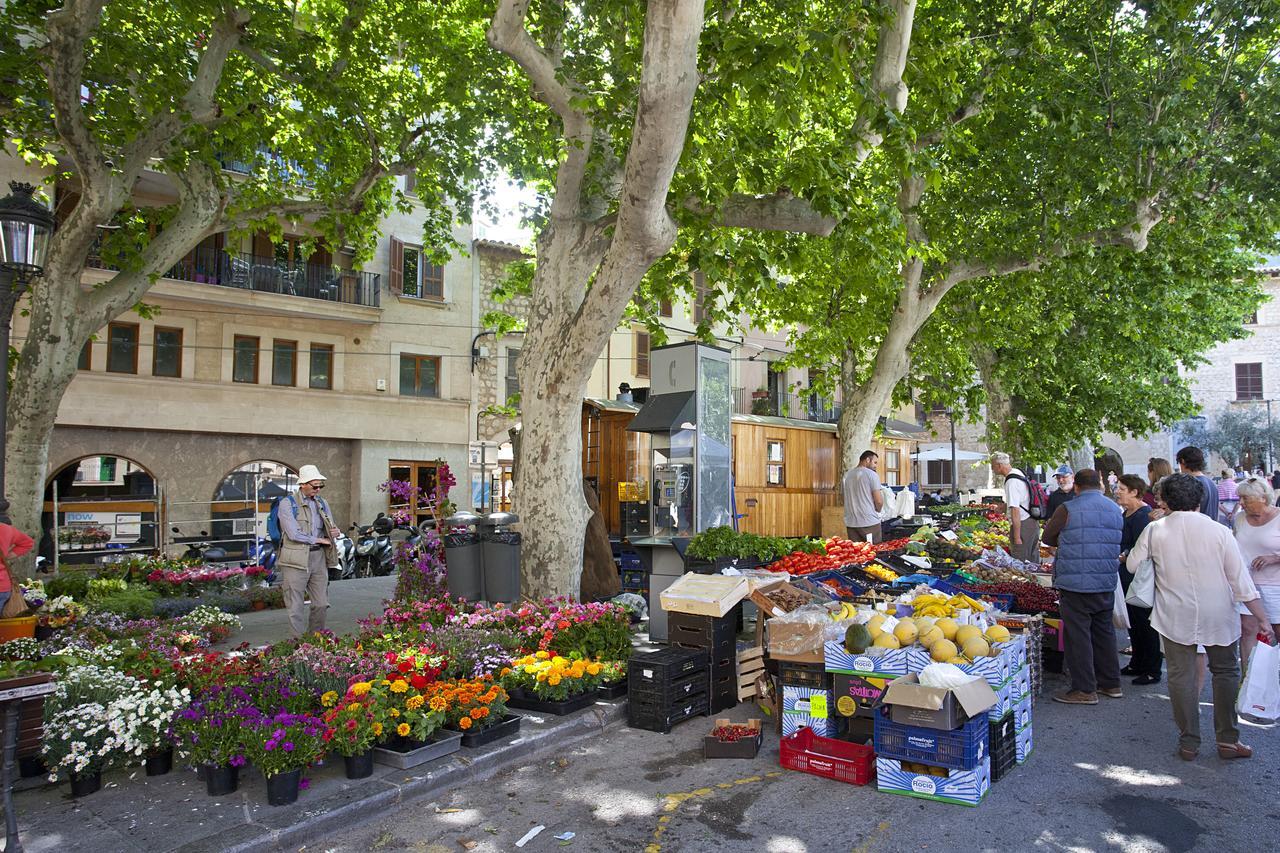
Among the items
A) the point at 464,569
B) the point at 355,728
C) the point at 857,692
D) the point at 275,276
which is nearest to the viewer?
the point at 355,728

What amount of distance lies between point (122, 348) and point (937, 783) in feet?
70.2

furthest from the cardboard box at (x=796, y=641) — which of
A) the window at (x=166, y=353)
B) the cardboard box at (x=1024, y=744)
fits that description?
the window at (x=166, y=353)

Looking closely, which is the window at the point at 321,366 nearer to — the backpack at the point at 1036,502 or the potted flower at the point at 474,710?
the backpack at the point at 1036,502

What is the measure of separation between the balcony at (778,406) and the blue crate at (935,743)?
25053mm

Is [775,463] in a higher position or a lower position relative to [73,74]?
lower

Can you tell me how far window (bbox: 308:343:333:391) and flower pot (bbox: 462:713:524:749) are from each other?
1892 cm

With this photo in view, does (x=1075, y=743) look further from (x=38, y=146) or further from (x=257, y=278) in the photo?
(x=257, y=278)

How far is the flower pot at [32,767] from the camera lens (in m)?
5.09

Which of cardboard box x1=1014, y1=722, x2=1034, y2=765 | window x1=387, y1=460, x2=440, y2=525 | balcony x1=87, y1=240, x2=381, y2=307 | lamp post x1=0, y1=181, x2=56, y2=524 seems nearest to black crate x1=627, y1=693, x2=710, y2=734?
cardboard box x1=1014, y1=722, x2=1034, y2=765

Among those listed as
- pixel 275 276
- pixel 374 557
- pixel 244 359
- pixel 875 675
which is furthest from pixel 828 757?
pixel 275 276

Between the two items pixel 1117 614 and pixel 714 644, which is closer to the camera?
pixel 714 644

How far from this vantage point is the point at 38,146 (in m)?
12.3

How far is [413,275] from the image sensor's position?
24797 mm

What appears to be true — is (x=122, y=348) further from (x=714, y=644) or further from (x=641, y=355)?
(x=714, y=644)
